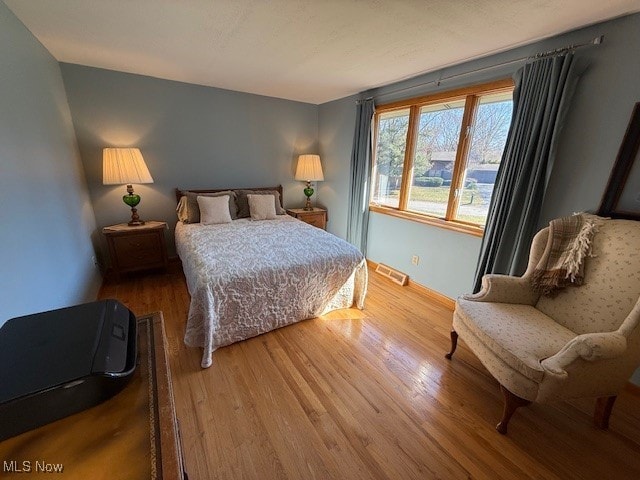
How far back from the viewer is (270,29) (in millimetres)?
1732

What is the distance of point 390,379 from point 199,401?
1.21 metres

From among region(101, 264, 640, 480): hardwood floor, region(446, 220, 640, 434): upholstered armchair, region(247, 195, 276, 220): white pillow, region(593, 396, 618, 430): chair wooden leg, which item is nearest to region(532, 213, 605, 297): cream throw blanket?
region(446, 220, 640, 434): upholstered armchair

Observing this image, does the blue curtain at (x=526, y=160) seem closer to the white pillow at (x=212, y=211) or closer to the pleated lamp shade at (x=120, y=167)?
the white pillow at (x=212, y=211)

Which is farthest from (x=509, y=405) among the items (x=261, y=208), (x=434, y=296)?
(x=261, y=208)

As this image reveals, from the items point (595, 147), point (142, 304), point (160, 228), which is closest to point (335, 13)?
point (595, 147)

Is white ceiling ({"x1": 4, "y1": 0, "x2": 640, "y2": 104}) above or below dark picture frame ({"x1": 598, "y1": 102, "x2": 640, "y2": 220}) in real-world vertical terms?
above

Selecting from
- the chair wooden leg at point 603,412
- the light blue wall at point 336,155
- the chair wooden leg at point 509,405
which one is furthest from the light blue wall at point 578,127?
the chair wooden leg at point 509,405

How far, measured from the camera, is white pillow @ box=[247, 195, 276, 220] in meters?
3.34

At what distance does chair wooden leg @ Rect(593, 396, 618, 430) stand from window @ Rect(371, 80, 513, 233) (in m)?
1.35

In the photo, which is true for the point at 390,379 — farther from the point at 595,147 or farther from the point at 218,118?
the point at 218,118

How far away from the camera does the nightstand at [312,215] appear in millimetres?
3850

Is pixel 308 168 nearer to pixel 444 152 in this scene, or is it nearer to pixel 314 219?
pixel 314 219

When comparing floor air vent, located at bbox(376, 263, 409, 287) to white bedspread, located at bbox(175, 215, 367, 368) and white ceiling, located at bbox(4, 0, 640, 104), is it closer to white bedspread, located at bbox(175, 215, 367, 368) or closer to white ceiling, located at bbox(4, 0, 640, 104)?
white bedspread, located at bbox(175, 215, 367, 368)

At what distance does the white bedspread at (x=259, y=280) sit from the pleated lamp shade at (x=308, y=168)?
4.59 feet
